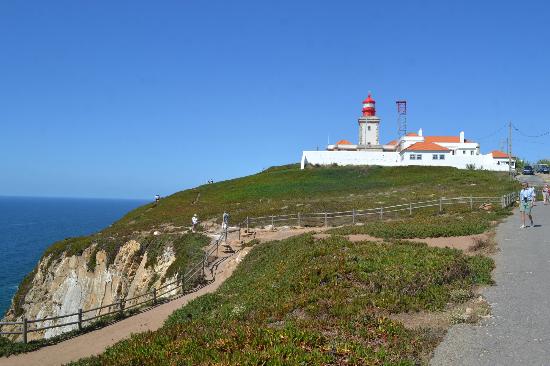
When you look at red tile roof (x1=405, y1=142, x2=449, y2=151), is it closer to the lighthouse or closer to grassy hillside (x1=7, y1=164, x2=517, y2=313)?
grassy hillside (x1=7, y1=164, x2=517, y2=313)

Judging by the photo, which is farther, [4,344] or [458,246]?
[458,246]

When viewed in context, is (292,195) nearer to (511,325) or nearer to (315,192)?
(315,192)

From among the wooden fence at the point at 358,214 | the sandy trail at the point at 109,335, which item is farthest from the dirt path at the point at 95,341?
the wooden fence at the point at 358,214

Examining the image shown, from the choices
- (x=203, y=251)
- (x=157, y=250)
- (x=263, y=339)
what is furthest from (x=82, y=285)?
(x=263, y=339)

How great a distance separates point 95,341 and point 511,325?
1400cm

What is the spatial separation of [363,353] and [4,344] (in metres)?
14.3

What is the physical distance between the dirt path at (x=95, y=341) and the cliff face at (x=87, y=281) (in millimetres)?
11425

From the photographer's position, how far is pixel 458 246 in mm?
22281

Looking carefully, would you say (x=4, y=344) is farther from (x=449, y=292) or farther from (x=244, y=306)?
(x=449, y=292)

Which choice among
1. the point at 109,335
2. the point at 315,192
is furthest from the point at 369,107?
the point at 109,335

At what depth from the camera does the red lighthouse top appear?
97062mm

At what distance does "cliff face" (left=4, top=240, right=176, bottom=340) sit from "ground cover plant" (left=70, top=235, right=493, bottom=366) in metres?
14.9

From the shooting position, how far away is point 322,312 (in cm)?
1221

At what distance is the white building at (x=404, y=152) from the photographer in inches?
3211
